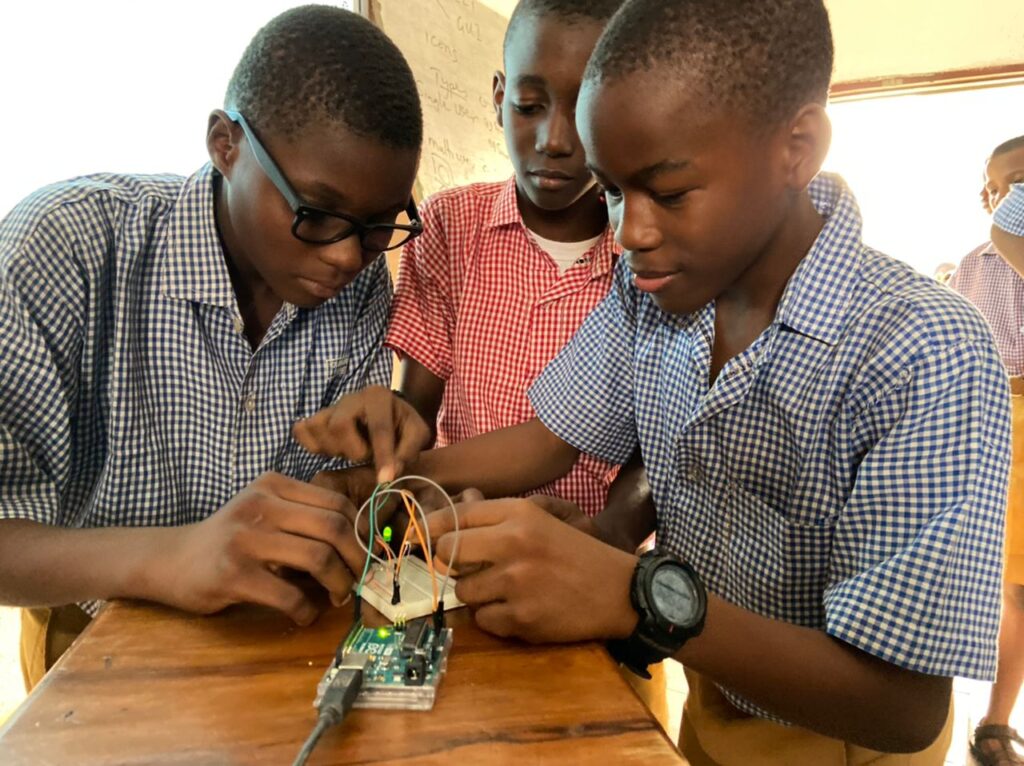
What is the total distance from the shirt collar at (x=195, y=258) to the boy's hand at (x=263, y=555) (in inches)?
18.2

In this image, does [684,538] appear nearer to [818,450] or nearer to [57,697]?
[818,450]

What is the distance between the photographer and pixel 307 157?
110cm

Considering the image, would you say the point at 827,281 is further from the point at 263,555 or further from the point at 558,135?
the point at 263,555

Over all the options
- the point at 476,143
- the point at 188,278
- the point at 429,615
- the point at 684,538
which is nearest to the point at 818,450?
the point at 684,538

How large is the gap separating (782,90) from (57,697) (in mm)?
1051

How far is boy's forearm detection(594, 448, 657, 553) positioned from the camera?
1295mm

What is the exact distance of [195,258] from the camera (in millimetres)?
1199

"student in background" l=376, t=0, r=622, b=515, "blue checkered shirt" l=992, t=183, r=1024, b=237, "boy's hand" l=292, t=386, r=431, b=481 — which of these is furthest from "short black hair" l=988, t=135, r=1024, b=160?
"boy's hand" l=292, t=386, r=431, b=481

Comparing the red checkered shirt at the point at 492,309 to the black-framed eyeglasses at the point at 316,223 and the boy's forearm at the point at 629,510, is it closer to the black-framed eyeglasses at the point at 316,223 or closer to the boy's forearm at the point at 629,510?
the boy's forearm at the point at 629,510

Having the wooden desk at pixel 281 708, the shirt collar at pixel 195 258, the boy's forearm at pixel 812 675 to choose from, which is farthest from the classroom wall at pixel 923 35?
the wooden desk at pixel 281 708

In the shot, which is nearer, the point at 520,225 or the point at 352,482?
the point at 352,482

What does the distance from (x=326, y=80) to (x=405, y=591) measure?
29.7 inches

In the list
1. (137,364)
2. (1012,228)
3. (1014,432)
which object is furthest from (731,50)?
(1014,432)

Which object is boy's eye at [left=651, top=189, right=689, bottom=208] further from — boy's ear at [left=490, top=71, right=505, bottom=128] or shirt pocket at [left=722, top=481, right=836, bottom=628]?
boy's ear at [left=490, top=71, right=505, bottom=128]
